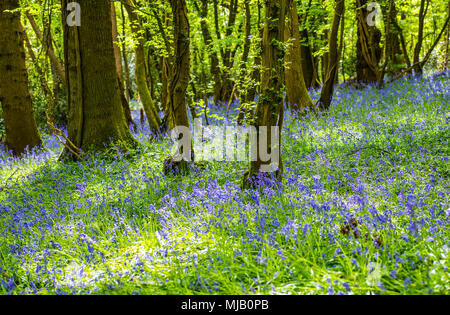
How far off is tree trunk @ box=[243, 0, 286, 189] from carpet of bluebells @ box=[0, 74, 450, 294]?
0.82 ft

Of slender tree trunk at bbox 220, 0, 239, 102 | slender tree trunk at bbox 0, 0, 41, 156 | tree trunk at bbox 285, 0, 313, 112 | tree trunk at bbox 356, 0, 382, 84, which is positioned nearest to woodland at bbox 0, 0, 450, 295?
tree trunk at bbox 285, 0, 313, 112

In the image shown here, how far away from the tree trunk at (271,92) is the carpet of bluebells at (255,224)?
0.25 metres

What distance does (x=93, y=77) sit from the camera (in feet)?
22.5

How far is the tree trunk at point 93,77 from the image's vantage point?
6.80m

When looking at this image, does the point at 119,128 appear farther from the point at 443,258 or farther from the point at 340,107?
the point at 443,258

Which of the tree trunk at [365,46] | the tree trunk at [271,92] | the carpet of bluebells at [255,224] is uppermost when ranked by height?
the tree trunk at [365,46]

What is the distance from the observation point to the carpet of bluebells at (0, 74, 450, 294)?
93.7 inches

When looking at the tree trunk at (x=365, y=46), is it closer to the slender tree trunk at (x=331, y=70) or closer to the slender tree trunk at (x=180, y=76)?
the slender tree trunk at (x=331, y=70)

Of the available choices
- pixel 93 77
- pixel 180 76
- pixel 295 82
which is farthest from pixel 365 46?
pixel 93 77

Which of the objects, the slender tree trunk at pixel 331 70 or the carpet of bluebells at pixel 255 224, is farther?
the slender tree trunk at pixel 331 70

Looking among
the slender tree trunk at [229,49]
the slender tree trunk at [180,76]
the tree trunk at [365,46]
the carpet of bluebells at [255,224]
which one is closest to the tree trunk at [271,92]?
the carpet of bluebells at [255,224]

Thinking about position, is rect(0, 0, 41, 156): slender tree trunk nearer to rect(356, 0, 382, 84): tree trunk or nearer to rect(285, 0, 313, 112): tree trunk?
rect(285, 0, 313, 112): tree trunk

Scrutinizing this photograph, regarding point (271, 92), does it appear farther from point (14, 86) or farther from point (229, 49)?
point (229, 49)

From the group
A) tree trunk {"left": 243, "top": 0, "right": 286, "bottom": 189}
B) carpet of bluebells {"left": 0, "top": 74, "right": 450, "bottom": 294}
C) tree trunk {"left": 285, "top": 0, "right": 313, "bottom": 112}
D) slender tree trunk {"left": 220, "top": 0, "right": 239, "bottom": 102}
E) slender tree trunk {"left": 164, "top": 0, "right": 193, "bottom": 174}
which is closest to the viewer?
carpet of bluebells {"left": 0, "top": 74, "right": 450, "bottom": 294}
